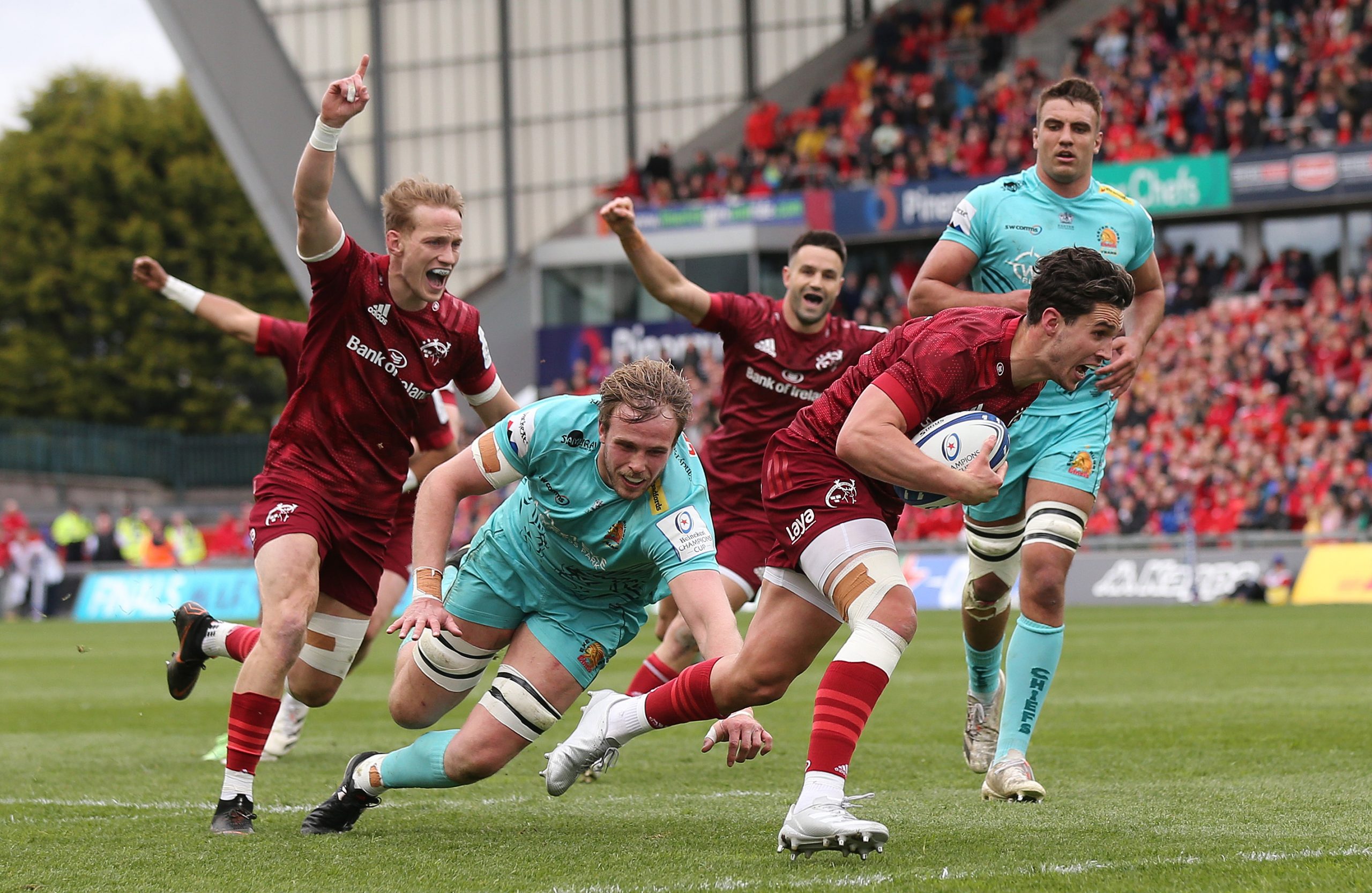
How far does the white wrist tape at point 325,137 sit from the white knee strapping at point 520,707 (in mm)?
2099

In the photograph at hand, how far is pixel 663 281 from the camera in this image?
7910 mm

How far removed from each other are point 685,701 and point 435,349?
206 cm

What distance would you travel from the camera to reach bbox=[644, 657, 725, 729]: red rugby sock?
5.48 meters

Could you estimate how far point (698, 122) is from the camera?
42.4m

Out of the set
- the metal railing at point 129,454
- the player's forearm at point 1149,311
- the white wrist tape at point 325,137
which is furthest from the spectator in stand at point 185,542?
the player's forearm at point 1149,311

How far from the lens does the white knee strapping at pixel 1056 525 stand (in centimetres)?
A: 654

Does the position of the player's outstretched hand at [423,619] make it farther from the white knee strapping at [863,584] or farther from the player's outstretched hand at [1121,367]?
the player's outstretched hand at [1121,367]

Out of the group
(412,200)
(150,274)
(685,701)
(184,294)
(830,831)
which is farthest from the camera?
(184,294)

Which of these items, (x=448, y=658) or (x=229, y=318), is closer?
(x=448, y=658)

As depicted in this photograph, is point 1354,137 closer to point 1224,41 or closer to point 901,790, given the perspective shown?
point 1224,41

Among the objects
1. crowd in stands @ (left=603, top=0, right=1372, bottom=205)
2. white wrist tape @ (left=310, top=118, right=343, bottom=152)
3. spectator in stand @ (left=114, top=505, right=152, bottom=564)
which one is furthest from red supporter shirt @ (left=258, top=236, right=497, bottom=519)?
crowd in stands @ (left=603, top=0, right=1372, bottom=205)

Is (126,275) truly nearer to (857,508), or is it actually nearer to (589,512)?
(589,512)

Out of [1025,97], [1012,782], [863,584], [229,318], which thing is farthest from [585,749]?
[1025,97]

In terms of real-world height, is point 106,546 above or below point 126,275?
below
